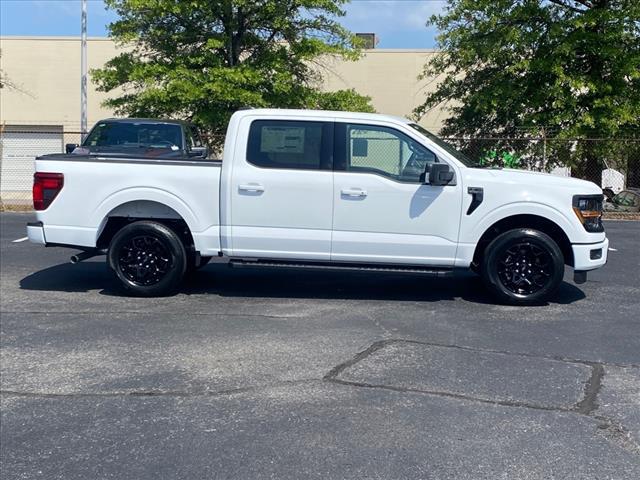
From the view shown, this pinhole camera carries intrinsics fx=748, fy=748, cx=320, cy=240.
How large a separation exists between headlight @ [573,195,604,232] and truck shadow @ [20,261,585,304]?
906 mm

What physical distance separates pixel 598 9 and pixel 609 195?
5.14 m

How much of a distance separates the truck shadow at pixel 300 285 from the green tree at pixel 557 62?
10797 mm

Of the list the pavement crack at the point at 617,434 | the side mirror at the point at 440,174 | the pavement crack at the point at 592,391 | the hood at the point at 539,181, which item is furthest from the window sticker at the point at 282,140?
the pavement crack at the point at 617,434

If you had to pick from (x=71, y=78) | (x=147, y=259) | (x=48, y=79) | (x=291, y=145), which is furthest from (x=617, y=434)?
(x=48, y=79)

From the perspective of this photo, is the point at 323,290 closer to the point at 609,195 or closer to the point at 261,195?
the point at 261,195

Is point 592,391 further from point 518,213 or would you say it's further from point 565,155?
point 565,155

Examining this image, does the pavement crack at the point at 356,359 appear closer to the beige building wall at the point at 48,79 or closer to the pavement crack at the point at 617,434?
the pavement crack at the point at 617,434

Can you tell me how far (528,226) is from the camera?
7984 millimetres

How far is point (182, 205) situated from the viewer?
809 centimetres

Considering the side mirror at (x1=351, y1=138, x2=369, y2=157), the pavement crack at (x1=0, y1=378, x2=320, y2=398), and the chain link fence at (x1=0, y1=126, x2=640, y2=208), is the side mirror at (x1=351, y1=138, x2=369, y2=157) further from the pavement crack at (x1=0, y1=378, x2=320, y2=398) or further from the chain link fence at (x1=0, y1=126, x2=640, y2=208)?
the chain link fence at (x1=0, y1=126, x2=640, y2=208)

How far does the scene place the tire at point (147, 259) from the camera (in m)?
8.18

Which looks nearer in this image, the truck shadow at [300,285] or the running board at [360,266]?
the running board at [360,266]

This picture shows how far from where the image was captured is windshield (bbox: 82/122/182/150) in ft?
43.1

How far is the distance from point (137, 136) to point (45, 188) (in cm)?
512
